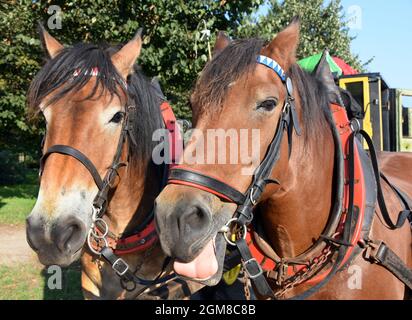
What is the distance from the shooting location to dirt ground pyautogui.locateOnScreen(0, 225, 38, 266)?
6.96 meters

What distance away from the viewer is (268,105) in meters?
1.74

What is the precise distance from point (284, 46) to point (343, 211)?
0.86 metres

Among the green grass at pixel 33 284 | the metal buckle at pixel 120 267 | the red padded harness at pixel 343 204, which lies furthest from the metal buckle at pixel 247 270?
the green grass at pixel 33 284

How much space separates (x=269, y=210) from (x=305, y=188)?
21cm

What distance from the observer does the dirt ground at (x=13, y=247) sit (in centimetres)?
696

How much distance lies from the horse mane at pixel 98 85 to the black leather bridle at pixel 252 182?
99cm

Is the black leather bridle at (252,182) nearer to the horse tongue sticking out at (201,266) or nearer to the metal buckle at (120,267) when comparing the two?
the horse tongue sticking out at (201,266)

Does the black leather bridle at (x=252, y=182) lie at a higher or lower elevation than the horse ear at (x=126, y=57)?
lower

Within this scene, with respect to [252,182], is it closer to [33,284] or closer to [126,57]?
[126,57]

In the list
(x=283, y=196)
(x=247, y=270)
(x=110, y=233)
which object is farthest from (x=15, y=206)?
(x=283, y=196)

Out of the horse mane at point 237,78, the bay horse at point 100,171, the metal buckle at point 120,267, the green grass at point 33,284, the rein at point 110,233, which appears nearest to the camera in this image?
the horse mane at point 237,78

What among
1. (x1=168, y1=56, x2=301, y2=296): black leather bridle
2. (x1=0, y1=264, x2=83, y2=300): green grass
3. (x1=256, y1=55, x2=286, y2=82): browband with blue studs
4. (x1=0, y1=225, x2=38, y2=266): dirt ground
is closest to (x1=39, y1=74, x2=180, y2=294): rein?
(x1=168, y1=56, x2=301, y2=296): black leather bridle
